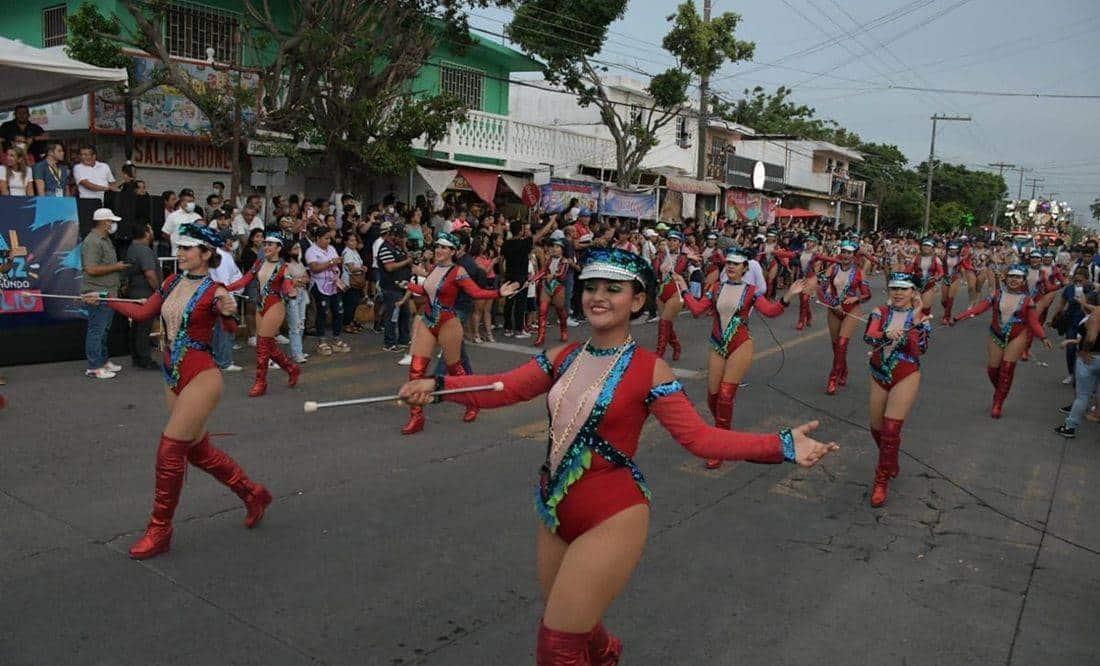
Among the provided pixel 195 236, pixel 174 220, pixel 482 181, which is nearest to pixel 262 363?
pixel 174 220

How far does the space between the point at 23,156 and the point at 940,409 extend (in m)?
12.3

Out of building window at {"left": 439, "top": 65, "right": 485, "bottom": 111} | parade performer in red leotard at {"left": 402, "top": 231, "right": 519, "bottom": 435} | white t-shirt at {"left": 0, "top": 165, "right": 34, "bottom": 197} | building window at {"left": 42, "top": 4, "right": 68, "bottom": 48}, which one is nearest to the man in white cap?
white t-shirt at {"left": 0, "top": 165, "right": 34, "bottom": 197}

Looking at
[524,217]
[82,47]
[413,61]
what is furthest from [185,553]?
[524,217]

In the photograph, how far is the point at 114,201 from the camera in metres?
12.8

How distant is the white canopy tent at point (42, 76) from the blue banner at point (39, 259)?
1643 mm

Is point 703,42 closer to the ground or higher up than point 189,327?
higher up

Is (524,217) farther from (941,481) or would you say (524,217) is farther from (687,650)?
(687,650)

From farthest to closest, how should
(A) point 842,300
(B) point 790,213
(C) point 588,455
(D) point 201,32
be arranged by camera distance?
(B) point 790,213
(D) point 201,32
(A) point 842,300
(C) point 588,455

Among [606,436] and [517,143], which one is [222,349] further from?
[517,143]

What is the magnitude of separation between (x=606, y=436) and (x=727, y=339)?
4.93 meters

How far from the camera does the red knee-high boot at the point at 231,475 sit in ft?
18.9

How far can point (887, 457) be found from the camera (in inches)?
293

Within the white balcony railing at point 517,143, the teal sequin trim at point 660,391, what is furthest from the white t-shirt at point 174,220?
the teal sequin trim at point 660,391

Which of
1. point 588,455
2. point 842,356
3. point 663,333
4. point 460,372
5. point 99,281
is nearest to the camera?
point 588,455
